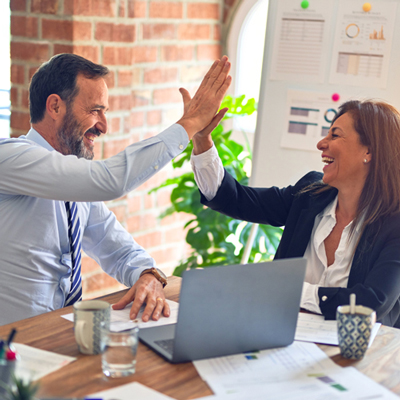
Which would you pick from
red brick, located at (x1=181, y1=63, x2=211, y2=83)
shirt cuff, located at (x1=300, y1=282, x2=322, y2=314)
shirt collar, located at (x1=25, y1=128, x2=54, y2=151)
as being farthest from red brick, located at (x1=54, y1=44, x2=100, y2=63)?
shirt cuff, located at (x1=300, y1=282, x2=322, y2=314)

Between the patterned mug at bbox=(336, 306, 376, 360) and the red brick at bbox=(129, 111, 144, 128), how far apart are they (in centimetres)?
186

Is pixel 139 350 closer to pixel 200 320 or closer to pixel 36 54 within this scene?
pixel 200 320

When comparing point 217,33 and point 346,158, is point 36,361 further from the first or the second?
point 217,33

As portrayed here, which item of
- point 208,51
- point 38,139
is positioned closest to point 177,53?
point 208,51

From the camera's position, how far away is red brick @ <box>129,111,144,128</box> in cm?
279

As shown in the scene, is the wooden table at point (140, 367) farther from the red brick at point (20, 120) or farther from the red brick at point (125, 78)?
the red brick at point (125, 78)

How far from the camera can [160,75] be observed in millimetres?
2977

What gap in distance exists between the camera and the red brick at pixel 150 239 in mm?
2966

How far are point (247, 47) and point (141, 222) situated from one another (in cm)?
128

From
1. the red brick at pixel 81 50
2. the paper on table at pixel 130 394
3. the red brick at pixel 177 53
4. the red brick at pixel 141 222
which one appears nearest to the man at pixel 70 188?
the paper on table at pixel 130 394

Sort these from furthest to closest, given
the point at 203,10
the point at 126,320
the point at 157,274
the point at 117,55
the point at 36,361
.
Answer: the point at 203,10 < the point at 117,55 < the point at 157,274 < the point at 126,320 < the point at 36,361

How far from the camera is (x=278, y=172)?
2482 mm

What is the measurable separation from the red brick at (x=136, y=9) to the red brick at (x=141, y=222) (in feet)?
3.31

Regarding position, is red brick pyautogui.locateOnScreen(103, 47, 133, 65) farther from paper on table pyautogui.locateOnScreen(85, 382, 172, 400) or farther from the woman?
paper on table pyautogui.locateOnScreen(85, 382, 172, 400)
